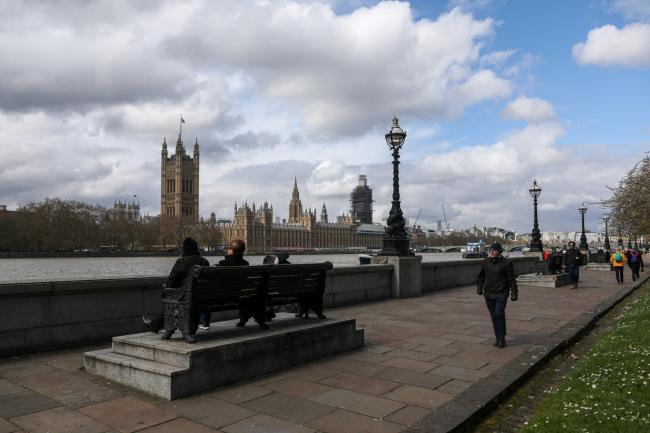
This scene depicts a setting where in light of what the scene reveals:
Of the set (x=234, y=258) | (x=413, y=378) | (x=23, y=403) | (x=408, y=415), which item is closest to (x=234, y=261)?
(x=234, y=258)

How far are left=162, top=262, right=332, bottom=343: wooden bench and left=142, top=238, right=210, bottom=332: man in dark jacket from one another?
207 millimetres

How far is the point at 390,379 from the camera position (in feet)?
20.5

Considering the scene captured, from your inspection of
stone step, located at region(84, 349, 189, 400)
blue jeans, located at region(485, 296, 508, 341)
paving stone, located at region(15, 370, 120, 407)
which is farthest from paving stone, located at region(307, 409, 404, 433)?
blue jeans, located at region(485, 296, 508, 341)

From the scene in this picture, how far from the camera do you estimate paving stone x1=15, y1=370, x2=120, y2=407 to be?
5.27 meters

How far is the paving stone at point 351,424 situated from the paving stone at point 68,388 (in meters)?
2.24

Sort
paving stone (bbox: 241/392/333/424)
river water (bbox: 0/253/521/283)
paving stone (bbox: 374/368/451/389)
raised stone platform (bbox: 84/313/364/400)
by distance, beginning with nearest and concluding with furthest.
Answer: paving stone (bbox: 241/392/333/424) → raised stone platform (bbox: 84/313/364/400) → paving stone (bbox: 374/368/451/389) → river water (bbox: 0/253/521/283)

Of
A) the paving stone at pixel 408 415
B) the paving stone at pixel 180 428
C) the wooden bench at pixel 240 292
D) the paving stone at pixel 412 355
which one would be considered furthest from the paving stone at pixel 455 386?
the paving stone at pixel 180 428

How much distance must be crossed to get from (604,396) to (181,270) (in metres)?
4.88

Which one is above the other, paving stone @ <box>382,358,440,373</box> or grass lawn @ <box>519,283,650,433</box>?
grass lawn @ <box>519,283,650,433</box>

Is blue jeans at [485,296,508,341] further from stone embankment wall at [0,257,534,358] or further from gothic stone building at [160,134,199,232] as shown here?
gothic stone building at [160,134,199,232]

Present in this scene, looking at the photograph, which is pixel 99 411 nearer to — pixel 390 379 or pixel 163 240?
pixel 390 379

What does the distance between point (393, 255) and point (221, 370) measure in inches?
436

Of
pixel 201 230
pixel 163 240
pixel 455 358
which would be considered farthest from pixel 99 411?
pixel 201 230

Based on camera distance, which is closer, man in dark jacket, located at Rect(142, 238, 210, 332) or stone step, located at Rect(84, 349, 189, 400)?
stone step, located at Rect(84, 349, 189, 400)
